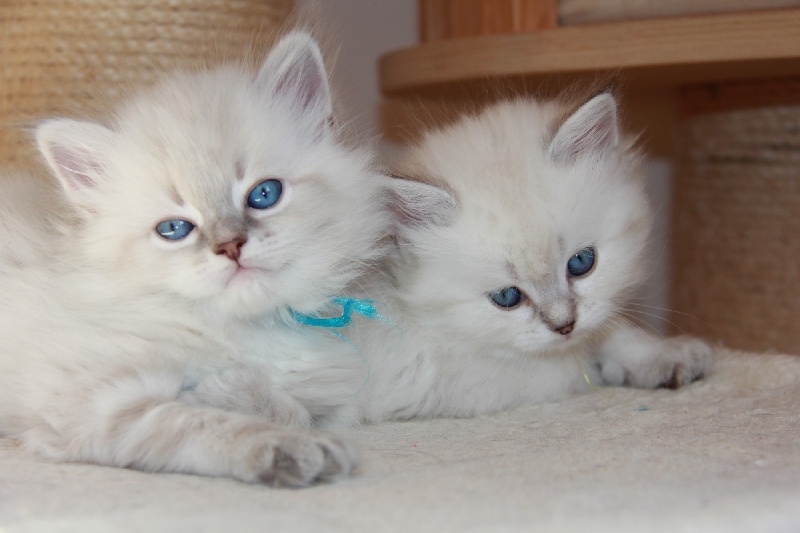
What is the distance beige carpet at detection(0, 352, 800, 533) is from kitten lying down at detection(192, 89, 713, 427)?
15 cm

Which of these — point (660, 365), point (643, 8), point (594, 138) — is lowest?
point (660, 365)

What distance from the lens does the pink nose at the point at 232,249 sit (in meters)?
1.33

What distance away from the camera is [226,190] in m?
1.39

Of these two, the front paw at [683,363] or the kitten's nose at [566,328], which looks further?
the front paw at [683,363]

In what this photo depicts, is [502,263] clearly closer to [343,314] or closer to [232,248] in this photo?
[343,314]

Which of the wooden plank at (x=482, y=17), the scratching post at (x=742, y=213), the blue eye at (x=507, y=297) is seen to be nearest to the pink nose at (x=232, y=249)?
the blue eye at (x=507, y=297)

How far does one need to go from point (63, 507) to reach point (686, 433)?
0.95 metres

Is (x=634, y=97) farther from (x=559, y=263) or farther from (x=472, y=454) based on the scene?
(x=472, y=454)

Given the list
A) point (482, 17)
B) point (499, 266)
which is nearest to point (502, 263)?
point (499, 266)

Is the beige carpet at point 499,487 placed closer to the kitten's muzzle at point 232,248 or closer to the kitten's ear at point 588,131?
the kitten's muzzle at point 232,248

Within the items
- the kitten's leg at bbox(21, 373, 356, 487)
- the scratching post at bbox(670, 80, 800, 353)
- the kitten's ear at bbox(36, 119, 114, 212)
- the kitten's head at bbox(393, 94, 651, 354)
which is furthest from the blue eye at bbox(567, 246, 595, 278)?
the scratching post at bbox(670, 80, 800, 353)

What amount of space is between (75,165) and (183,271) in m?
0.33

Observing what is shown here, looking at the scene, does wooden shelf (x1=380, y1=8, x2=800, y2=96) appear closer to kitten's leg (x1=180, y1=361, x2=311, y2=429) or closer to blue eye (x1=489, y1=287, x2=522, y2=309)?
blue eye (x1=489, y1=287, x2=522, y2=309)

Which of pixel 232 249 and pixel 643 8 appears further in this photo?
pixel 643 8
